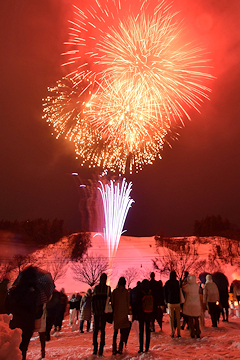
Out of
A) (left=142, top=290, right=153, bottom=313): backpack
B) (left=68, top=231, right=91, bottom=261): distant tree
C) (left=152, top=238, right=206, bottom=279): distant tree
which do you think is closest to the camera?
(left=142, top=290, right=153, bottom=313): backpack

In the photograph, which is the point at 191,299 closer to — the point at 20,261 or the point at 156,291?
the point at 156,291

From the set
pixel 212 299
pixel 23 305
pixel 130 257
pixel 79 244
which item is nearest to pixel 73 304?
pixel 212 299

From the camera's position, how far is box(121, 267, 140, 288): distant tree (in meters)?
50.6

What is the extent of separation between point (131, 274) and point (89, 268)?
9256 millimetres

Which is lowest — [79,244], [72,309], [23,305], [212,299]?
[72,309]

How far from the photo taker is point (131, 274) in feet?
170

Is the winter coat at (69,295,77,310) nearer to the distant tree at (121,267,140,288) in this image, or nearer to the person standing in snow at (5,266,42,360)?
the person standing in snow at (5,266,42,360)

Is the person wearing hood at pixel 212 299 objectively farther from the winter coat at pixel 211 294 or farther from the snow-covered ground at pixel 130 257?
the snow-covered ground at pixel 130 257

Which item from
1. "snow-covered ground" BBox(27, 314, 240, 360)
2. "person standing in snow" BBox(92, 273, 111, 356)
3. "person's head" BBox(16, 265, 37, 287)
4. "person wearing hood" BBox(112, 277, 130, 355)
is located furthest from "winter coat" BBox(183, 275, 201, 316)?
"person's head" BBox(16, 265, 37, 287)

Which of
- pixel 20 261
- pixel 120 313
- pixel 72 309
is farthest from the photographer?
pixel 20 261

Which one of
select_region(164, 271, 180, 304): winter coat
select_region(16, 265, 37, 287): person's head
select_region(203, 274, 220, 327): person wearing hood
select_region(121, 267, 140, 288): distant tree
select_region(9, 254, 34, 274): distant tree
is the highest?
select_region(16, 265, 37, 287): person's head

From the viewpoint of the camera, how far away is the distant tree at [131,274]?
50.6 metres

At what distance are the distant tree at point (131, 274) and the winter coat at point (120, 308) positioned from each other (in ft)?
149

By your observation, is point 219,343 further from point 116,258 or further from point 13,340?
point 116,258
